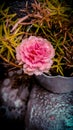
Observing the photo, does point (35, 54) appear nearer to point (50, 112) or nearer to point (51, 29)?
point (51, 29)

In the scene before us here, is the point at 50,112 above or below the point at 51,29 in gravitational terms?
below

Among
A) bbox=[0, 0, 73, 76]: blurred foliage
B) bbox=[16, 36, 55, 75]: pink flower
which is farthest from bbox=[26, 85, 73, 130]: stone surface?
bbox=[16, 36, 55, 75]: pink flower

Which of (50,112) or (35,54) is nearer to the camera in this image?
(35,54)

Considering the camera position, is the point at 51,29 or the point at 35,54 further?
the point at 51,29

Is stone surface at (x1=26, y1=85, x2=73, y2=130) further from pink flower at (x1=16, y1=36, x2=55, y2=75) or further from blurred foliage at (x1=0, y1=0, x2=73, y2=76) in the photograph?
pink flower at (x1=16, y1=36, x2=55, y2=75)

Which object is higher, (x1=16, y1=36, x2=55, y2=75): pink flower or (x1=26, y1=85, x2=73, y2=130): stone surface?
(x1=16, y1=36, x2=55, y2=75): pink flower

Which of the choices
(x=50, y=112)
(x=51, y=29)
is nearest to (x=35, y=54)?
(x=51, y=29)
